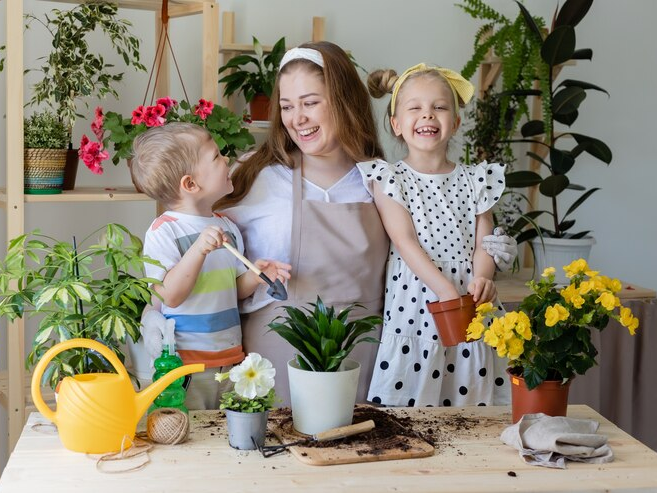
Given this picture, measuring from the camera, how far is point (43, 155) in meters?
2.36

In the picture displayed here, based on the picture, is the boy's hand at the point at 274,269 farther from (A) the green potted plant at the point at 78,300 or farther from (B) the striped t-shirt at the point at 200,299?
(A) the green potted plant at the point at 78,300

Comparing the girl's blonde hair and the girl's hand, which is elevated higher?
the girl's blonde hair

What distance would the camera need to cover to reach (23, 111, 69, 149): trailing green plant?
2373mm

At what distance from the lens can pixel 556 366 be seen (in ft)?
5.46

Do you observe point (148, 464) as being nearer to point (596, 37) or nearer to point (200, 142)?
point (200, 142)

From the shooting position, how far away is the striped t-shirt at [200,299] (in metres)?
1.97

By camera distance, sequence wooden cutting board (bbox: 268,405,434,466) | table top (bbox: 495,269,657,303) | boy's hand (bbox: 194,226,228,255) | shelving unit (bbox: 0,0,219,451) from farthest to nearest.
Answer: table top (bbox: 495,269,657,303) < shelving unit (bbox: 0,0,219,451) < boy's hand (bbox: 194,226,228,255) < wooden cutting board (bbox: 268,405,434,466)

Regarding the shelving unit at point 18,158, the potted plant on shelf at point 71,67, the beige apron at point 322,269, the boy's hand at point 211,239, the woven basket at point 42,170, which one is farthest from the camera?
the potted plant on shelf at point 71,67

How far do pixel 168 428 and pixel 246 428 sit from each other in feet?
0.47

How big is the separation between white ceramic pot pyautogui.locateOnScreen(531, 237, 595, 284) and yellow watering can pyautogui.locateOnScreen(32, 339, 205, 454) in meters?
1.92

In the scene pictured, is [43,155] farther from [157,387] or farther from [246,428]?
[246,428]

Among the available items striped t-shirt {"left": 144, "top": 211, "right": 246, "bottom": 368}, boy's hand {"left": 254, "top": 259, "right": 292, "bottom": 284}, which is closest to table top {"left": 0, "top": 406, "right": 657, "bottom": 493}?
striped t-shirt {"left": 144, "top": 211, "right": 246, "bottom": 368}

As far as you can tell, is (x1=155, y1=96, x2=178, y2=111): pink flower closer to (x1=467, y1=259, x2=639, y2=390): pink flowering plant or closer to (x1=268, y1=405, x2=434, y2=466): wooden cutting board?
(x1=268, y1=405, x2=434, y2=466): wooden cutting board

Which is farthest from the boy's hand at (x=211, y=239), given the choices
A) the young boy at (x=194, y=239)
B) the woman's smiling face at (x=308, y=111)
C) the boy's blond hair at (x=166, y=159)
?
the woman's smiling face at (x=308, y=111)
